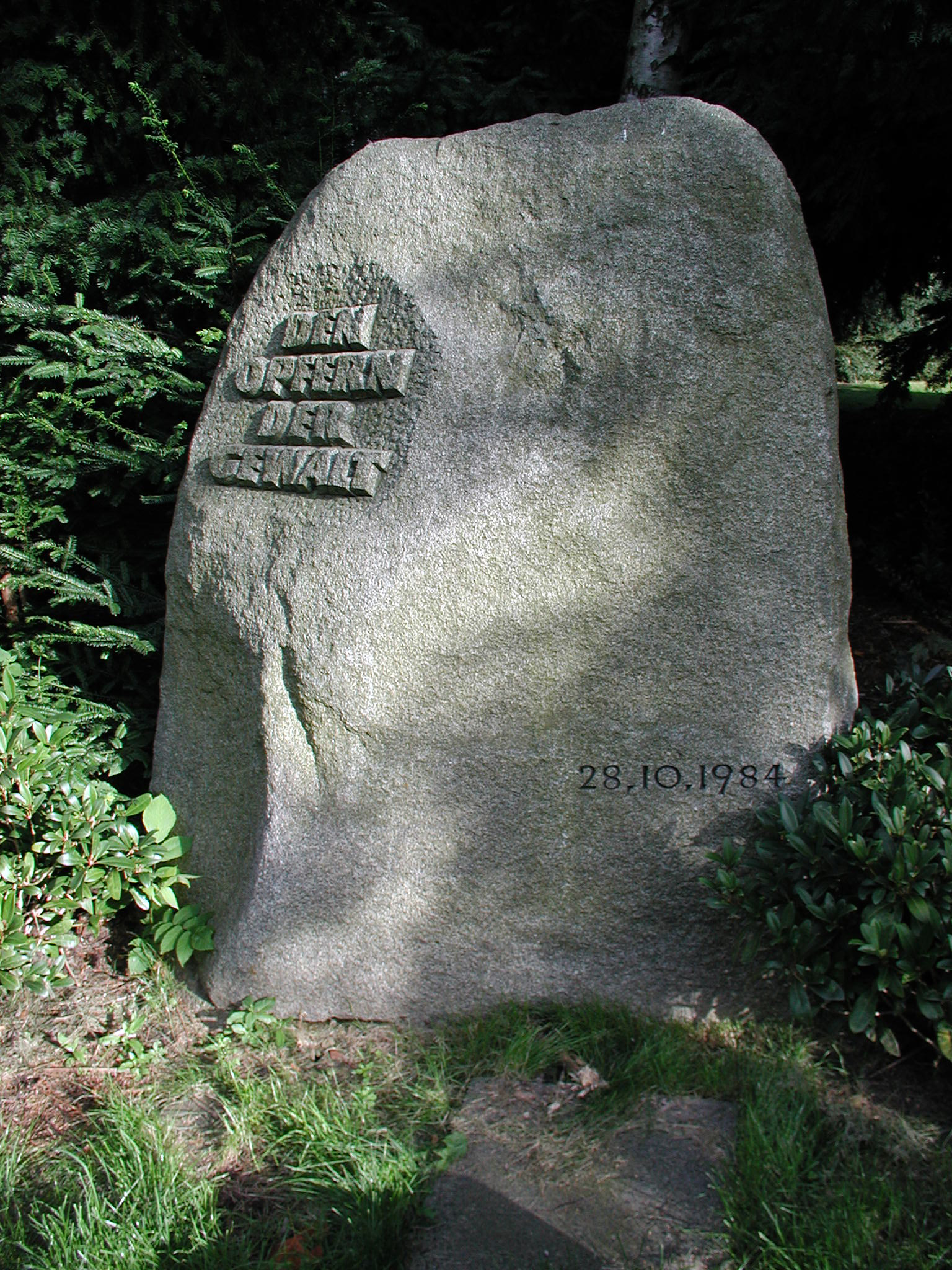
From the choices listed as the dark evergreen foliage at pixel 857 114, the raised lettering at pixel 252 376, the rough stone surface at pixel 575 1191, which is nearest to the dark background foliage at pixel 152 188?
the dark evergreen foliage at pixel 857 114

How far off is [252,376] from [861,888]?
1994 mm

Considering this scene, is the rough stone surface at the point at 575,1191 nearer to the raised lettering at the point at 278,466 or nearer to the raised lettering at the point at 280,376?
the raised lettering at the point at 278,466

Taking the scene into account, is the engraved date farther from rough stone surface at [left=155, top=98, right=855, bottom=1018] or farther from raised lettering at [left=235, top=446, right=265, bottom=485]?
raised lettering at [left=235, top=446, right=265, bottom=485]

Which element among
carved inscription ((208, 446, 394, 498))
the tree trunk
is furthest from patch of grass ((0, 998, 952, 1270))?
the tree trunk

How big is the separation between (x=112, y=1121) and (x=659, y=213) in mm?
2327

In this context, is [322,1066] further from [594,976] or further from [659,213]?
[659,213]

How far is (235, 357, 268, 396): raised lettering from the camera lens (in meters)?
2.56

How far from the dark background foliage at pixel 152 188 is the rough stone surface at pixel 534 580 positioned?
104 centimetres

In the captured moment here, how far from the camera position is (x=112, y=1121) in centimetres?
202

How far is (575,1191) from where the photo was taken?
70.1 inches

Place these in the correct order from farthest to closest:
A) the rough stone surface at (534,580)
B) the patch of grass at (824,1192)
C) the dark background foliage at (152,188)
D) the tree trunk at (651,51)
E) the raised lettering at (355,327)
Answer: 1. the tree trunk at (651,51)
2. the dark background foliage at (152,188)
3. the raised lettering at (355,327)
4. the rough stone surface at (534,580)
5. the patch of grass at (824,1192)

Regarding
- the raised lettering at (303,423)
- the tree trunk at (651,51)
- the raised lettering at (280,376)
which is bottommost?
the raised lettering at (303,423)

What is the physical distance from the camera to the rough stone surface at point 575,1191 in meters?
1.65

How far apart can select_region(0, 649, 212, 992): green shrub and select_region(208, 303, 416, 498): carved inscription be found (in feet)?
3.02
